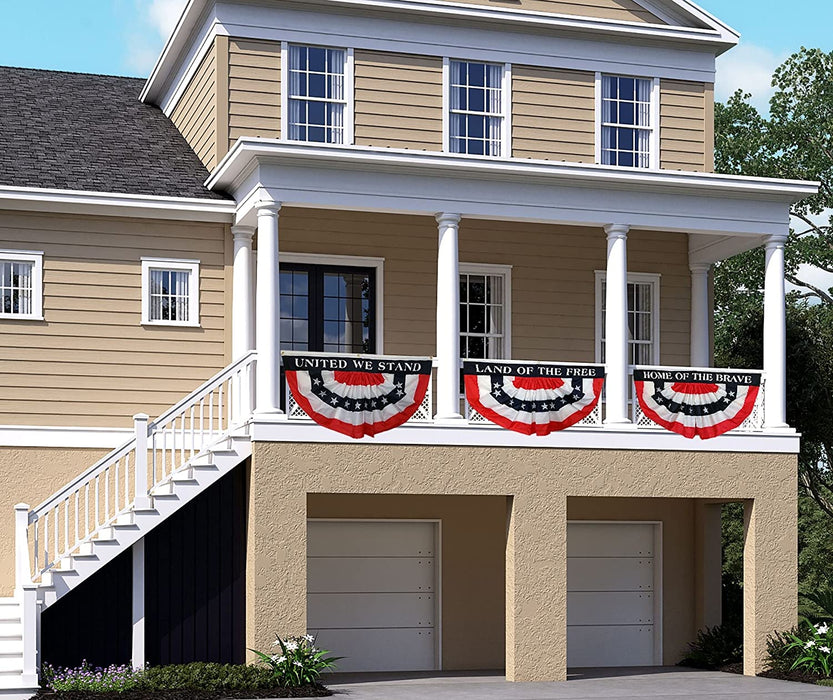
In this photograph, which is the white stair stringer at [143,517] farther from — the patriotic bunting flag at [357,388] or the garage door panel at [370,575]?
the garage door panel at [370,575]

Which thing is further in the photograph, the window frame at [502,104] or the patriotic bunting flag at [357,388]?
the window frame at [502,104]

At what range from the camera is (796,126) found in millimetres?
36719

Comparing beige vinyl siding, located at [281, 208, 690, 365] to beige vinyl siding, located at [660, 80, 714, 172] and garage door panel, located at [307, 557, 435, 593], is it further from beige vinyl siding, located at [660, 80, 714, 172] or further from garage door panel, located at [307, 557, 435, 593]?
garage door panel, located at [307, 557, 435, 593]

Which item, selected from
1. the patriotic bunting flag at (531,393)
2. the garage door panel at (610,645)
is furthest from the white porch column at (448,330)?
the garage door panel at (610,645)

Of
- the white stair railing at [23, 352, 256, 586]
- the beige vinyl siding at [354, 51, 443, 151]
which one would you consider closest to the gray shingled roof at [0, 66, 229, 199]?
the beige vinyl siding at [354, 51, 443, 151]

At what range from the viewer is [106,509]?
17.9 meters

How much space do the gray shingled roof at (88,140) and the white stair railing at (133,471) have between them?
128 inches

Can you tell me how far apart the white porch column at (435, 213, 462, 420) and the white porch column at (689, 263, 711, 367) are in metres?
5.32

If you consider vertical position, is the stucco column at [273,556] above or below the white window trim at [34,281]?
below

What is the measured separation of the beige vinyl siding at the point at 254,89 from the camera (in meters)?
21.6

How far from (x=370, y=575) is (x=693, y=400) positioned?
17.9ft

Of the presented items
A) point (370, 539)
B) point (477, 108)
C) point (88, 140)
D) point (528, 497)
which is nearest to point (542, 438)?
point (528, 497)

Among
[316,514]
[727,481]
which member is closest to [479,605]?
[316,514]

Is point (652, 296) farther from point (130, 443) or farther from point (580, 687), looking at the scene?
point (130, 443)
